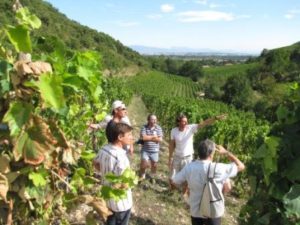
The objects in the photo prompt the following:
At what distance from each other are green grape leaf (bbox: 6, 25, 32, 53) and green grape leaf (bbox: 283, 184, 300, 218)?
2013 mm

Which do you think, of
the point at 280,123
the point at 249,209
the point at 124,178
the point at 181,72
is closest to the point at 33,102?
the point at 124,178

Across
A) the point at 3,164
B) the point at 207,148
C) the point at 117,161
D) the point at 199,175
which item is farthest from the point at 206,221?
the point at 3,164

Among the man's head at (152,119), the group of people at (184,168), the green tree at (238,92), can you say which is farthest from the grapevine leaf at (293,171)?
the green tree at (238,92)

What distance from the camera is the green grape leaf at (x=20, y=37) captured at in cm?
198

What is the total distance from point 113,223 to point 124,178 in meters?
2.20

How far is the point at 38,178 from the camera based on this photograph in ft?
7.19

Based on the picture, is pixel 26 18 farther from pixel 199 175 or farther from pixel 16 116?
pixel 199 175

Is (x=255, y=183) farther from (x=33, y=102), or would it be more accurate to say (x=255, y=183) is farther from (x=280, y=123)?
(x=33, y=102)

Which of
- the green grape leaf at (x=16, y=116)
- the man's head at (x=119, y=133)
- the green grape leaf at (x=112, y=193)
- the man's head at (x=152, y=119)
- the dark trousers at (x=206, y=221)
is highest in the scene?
the green grape leaf at (x=16, y=116)

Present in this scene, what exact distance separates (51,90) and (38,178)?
48 cm

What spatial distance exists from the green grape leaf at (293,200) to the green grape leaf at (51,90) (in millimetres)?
1841

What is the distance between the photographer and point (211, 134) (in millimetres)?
14078

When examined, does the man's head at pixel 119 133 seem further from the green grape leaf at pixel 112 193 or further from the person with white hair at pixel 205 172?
the green grape leaf at pixel 112 193

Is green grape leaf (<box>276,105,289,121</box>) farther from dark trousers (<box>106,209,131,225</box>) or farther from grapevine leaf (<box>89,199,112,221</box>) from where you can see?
dark trousers (<box>106,209,131,225</box>)
